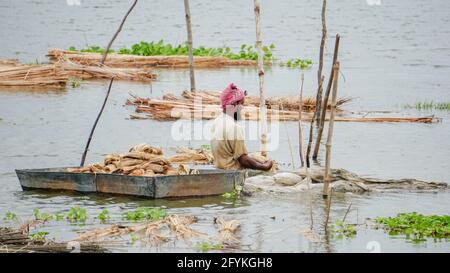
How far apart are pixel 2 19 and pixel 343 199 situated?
2546 centimetres

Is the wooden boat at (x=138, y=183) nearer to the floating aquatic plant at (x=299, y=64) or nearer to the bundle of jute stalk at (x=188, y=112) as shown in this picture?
the bundle of jute stalk at (x=188, y=112)

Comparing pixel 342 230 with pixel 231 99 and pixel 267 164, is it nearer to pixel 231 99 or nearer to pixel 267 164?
pixel 267 164

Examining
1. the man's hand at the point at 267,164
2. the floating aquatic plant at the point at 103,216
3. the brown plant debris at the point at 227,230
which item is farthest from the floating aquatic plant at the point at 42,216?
the man's hand at the point at 267,164

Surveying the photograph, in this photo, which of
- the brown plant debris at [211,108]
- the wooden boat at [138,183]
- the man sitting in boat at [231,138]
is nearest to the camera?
the wooden boat at [138,183]

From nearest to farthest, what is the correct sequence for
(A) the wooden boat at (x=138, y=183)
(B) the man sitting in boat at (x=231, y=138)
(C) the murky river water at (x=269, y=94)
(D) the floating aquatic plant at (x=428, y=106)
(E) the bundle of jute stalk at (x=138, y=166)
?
(C) the murky river water at (x=269, y=94) → (A) the wooden boat at (x=138, y=183) → (E) the bundle of jute stalk at (x=138, y=166) → (B) the man sitting in boat at (x=231, y=138) → (D) the floating aquatic plant at (x=428, y=106)

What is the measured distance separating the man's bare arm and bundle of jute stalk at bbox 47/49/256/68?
1049cm

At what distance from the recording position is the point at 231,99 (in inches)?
463

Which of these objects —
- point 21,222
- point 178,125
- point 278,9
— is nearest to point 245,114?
point 178,125

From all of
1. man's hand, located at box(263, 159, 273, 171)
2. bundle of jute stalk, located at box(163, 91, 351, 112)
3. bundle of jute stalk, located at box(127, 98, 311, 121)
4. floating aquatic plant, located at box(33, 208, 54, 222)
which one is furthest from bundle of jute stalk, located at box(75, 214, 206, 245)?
bundle of jute stalk, located at box(163, 91, 351, 112)

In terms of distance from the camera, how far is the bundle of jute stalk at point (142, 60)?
22.5m

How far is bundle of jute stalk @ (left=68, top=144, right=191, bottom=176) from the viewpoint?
1165 centimetres

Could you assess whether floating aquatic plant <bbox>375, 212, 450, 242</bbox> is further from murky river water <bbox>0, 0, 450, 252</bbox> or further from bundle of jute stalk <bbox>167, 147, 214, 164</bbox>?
bundle of jute stalk <bbox>167, 147, 214, 164</bbox>

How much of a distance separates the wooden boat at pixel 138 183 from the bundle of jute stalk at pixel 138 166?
18 cm

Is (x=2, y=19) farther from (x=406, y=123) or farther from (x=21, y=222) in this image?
(x=21, y=222)
